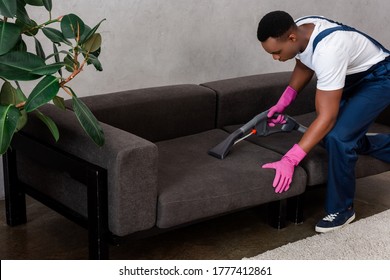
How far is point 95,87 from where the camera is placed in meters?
3.67

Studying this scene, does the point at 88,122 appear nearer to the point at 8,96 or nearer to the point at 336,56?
the point at 8,96

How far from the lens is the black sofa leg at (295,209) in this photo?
3363mm

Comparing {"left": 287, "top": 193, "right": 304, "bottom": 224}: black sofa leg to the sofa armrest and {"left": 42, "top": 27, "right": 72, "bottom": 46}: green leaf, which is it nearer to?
the sofa armrest

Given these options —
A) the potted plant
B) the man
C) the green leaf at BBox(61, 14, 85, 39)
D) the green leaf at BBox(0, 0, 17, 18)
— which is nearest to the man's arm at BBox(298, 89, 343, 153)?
the man

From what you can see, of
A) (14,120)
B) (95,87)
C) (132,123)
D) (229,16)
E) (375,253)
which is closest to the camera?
(14,120)

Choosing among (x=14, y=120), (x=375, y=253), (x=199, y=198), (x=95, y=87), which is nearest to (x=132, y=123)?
(x=95, y=87)

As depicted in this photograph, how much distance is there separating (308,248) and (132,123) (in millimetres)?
935

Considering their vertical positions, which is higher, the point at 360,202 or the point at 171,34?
the point at 171,34

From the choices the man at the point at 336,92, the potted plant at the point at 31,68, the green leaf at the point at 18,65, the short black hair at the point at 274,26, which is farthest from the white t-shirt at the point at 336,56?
the green leaf at the point at 18,65

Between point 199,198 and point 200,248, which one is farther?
point 200,248

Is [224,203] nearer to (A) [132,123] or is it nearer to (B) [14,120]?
(A) [132,123]

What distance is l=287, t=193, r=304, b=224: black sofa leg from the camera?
11.0ft

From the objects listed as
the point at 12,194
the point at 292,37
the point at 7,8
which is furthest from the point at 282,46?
the point at 12,194

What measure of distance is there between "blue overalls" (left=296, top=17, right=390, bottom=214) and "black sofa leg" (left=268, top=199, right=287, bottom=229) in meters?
0.19
